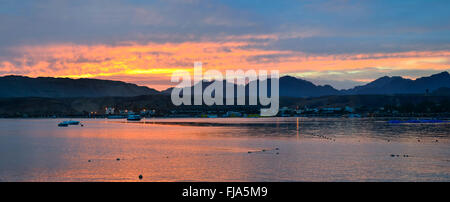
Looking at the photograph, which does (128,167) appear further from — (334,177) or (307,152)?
(307,152)

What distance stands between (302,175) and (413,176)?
312 inches

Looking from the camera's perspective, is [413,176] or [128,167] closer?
[413,176]

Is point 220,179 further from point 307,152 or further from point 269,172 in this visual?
point 307,152

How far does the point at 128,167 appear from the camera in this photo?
3856 centimetres
